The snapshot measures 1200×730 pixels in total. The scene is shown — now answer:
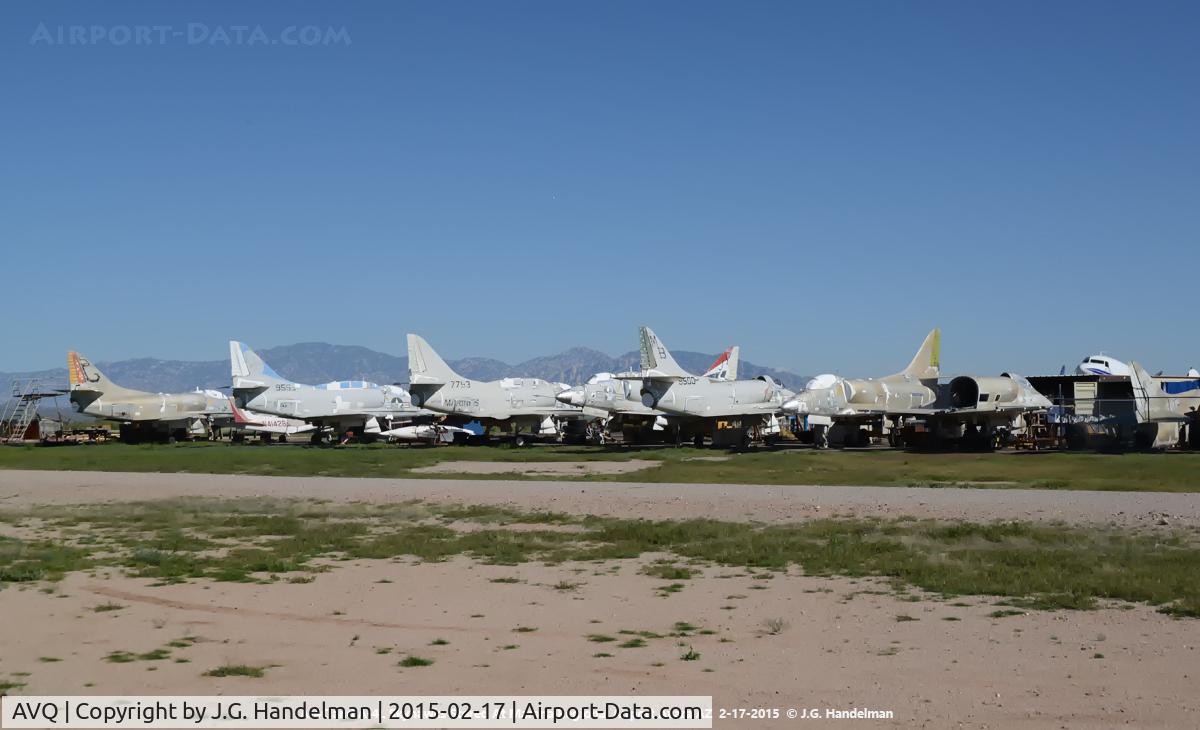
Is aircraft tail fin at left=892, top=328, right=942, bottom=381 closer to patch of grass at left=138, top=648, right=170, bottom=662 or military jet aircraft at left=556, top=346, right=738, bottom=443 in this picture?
military jet aircraft at left=556, top=346, right=738, bottom=443

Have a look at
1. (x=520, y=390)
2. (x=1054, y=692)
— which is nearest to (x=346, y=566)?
(x=1054, y=692)

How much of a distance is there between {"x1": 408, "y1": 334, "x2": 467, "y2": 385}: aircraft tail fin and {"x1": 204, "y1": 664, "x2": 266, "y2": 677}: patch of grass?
56416 mm

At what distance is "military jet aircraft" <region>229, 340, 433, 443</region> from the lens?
6969 cm

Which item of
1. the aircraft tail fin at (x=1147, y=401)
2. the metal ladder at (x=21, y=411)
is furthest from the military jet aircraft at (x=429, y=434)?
the aircraft tail fin at (x=1147, y=401)

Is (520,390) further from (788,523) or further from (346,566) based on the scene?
(346,566)

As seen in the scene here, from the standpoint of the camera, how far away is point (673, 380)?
5756cm

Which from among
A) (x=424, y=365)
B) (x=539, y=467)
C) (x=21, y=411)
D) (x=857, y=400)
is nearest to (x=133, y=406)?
(x=21, y=411)

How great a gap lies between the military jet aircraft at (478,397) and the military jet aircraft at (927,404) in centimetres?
1622

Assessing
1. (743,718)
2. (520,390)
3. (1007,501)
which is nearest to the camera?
(743,718)

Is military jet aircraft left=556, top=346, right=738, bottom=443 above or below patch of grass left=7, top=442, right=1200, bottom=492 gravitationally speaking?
above

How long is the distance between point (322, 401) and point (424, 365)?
8017 mm

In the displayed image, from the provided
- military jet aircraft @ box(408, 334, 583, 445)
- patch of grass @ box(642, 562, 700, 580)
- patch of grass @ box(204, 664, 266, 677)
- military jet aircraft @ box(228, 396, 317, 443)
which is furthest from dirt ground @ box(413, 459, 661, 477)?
military jet aircraft @ box(228, 396, 317, 443)

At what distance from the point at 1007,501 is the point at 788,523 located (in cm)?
739

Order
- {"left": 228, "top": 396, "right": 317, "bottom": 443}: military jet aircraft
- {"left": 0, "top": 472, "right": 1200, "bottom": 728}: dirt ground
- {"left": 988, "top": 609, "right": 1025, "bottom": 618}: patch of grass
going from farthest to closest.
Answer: {"left": 228, "top": 396, "right": 317, "bottom": 443}: military jet aircraft
{"left": 988, "top": 609, "right": 1025, "bottom": 618}: patch of grass
{"left": 0, "top": 472, "right": 1200, "bottom": 728}: dirt ground
